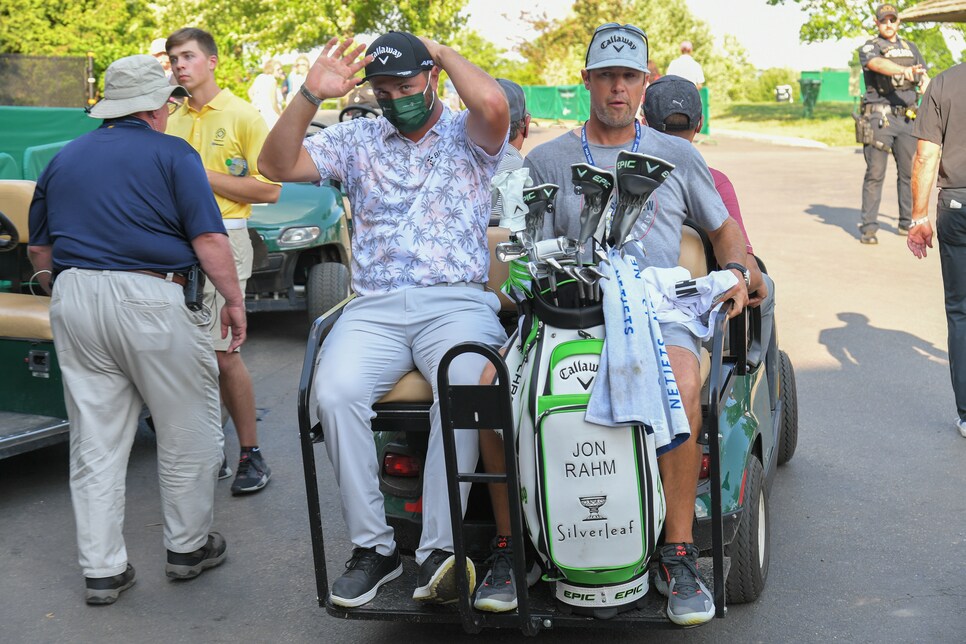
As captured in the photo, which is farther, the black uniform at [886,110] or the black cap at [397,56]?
the black uniform at [886,110]

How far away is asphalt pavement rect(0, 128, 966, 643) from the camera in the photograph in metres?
4.11

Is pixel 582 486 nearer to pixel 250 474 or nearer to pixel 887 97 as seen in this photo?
pixel 250 474

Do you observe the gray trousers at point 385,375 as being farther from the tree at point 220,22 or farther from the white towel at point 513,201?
the tree at point 220,22

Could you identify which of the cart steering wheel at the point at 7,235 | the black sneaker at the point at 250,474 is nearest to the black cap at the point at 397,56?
the black sneaker at the point at 250,474

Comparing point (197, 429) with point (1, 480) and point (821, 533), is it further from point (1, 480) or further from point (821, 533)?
point (821, 533)

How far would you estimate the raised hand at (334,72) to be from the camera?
410cm

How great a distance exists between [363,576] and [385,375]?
666 millimetres

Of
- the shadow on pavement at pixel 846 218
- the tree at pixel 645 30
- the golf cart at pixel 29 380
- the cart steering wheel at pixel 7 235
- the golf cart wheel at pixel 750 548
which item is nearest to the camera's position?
the golf cart wheel at pixel 750 548

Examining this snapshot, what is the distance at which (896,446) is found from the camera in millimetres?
6074

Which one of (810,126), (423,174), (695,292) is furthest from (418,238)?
(810,126)

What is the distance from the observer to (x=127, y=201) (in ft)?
14.3

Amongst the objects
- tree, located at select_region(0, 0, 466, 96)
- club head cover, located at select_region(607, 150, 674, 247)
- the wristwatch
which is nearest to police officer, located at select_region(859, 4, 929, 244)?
the wristwatch

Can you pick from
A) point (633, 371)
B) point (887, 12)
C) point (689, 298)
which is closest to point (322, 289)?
point (689, 298)

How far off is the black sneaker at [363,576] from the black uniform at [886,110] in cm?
974
